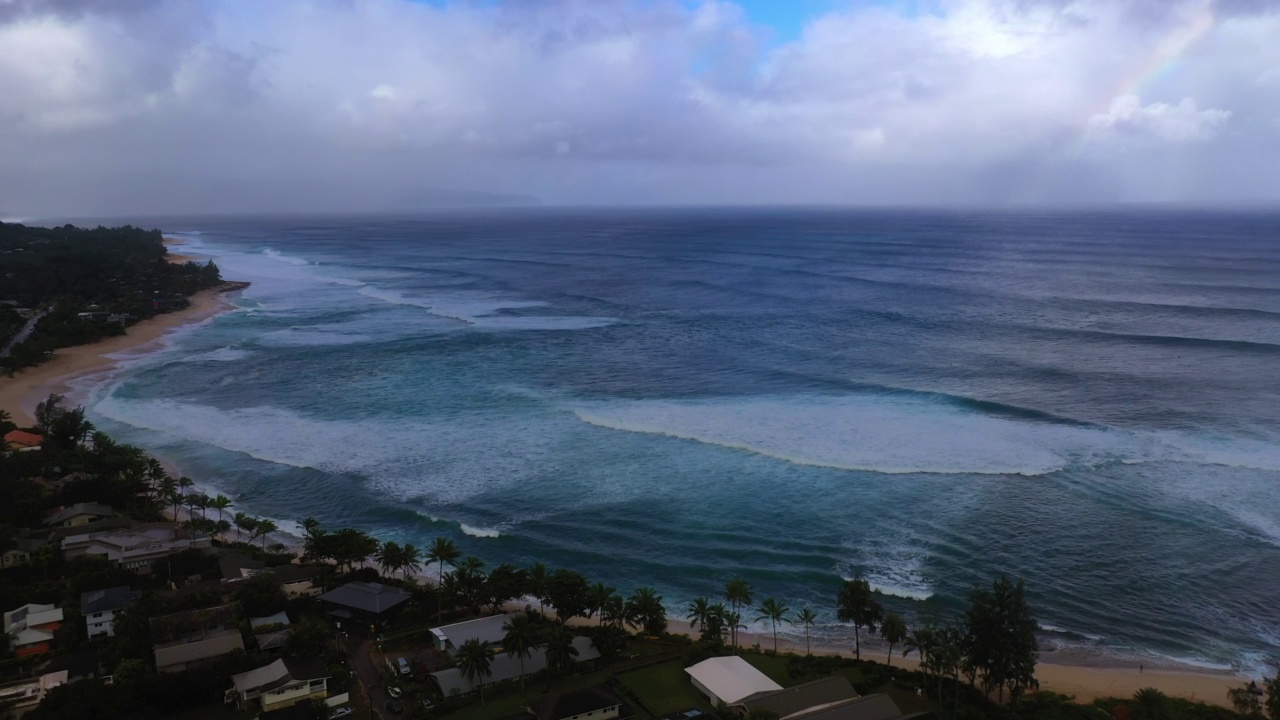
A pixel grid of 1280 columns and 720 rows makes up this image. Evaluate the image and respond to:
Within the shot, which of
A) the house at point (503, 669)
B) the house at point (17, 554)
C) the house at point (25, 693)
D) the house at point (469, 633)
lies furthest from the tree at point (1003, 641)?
the house at point (17, 554)

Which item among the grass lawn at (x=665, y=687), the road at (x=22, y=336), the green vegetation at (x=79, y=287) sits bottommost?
the grass lawn at (x=665, y=687)

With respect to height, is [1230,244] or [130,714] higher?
[1230,244]

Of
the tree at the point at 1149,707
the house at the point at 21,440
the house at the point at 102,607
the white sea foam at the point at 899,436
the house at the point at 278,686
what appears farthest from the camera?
the house at the point at 21,440

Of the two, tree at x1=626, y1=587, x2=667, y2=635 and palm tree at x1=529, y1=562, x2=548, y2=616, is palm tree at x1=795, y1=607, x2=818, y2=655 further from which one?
palm tree at x1=529, y1=562, x2=548, y2=616

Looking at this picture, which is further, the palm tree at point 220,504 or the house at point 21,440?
the house at point 21,440

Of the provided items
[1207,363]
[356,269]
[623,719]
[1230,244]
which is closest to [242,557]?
[623,719]

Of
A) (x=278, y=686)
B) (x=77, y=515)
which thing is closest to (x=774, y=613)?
(x=278, y=686)

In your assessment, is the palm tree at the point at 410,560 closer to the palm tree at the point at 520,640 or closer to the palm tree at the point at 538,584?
the palm tree at the point at 538,584

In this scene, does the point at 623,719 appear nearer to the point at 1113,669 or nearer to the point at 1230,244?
the point at 1113,669
